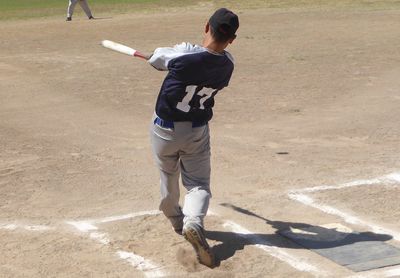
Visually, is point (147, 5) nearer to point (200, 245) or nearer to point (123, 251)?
point (123, 251)

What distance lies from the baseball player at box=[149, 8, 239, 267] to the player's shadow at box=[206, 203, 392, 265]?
366mm

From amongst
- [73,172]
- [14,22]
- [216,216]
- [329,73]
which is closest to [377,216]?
[216,216]

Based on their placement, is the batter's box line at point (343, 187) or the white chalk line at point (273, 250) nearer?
the white chalk line at point (273, 250)

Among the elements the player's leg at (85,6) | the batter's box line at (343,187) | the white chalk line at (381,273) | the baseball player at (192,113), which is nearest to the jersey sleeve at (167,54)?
the baseball player at (192,113)

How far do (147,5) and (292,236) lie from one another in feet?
67.5

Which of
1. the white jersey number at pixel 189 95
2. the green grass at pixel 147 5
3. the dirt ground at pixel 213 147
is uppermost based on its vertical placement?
the white jersey number at pixel 189 95

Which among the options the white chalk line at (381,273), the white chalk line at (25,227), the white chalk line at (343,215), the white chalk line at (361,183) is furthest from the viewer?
the white chalk line at (361,183)

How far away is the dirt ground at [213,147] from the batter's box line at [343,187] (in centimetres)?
9

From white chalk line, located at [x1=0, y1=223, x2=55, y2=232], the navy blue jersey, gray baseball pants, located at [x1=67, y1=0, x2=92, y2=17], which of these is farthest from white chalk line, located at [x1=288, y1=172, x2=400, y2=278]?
gray baseball pants, located at [x1=67, y1=0, x2=92, y2=17]

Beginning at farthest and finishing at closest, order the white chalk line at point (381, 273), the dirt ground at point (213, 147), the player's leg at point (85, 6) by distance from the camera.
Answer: the player's leg at point (85, 6) < the dirt ground at point (213, 147) < the white chalk line at point (381, 273)

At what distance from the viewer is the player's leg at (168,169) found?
19.0 feet

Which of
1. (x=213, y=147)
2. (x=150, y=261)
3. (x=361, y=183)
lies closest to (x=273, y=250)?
(x=150, y=261)

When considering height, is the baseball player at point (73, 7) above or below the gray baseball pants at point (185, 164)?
below

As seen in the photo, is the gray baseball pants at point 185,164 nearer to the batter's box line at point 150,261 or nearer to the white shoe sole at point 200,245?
the white shoe sole at point 200,245
